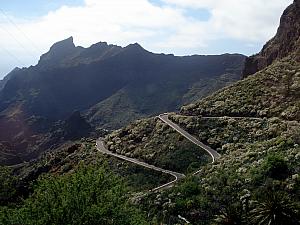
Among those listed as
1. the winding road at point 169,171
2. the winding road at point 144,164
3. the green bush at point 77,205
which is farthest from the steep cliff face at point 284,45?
the green bush at point 77,205

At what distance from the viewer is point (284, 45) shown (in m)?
98.8

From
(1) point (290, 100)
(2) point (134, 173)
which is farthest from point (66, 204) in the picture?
(1) point (290, 100)

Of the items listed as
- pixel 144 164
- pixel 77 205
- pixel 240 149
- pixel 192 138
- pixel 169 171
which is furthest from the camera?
pixel 192 138

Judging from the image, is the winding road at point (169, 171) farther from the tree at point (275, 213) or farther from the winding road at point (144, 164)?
the tree at point (275, 213)

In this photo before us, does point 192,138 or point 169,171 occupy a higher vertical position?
point 192,138

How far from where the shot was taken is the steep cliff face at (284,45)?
93.2 m

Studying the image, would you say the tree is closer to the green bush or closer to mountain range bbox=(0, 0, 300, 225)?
mountain range bbox=(0, 0, 300, 225)

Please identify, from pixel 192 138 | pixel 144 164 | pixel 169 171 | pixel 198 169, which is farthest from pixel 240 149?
pixel 144 164

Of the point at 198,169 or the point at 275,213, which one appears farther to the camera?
the point at 198,169

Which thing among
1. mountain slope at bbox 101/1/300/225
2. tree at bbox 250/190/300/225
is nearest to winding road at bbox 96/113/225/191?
mountain slope at bbox 101/1/300/225

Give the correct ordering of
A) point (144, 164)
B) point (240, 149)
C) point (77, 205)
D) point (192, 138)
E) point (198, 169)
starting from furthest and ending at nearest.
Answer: point (192, 138), point (144, 164), point (198, 169), point (240, 149), point (77, 205)

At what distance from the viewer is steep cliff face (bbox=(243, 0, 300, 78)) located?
93.2 metres

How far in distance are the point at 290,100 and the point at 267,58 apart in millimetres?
41923

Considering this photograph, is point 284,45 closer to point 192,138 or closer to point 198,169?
point 192,138
